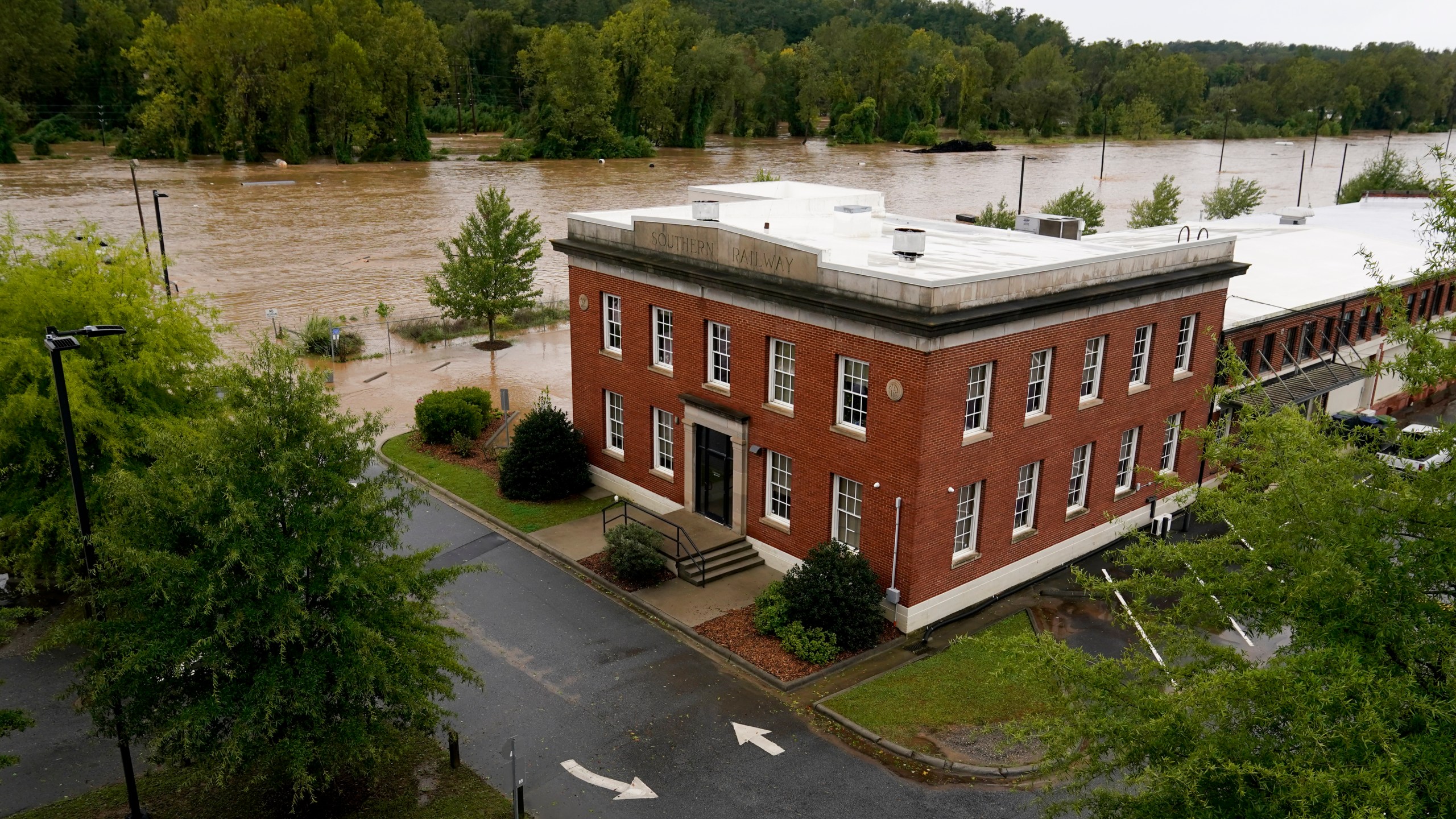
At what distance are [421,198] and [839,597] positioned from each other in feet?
234

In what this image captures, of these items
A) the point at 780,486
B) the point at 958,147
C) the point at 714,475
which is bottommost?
the point at 714,475

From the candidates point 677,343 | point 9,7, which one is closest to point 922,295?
point 677,343

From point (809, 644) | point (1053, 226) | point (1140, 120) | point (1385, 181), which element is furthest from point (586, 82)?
point (809, 644)

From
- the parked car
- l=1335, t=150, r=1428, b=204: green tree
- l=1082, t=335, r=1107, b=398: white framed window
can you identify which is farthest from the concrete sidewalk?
l=1335, t=150, r=1428, b=204: green tree

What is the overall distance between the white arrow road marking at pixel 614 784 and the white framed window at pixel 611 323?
467 inches

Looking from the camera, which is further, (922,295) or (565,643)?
(565,643)

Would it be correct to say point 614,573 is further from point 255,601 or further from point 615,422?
point 255,601

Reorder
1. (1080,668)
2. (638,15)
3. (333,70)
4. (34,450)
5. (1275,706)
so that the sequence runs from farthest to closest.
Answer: (638,15), (333,70), (34,450), (1080,668), (1275,706)

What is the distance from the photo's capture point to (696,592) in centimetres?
2222

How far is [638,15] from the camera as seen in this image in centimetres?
11712

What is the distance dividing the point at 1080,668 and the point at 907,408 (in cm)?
857

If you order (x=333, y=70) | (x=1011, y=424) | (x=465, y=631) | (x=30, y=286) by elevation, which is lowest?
(x=465, y=631)

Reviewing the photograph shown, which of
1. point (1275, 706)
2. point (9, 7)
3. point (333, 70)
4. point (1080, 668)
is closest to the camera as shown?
point (1275, 706)

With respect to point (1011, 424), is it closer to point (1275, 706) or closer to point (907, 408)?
point (907, 408)
